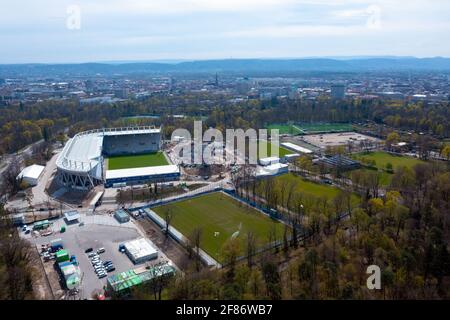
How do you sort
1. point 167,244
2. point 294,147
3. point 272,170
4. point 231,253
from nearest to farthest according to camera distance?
point 231,253 → point 167,244 → point 272,170 → point 294,147

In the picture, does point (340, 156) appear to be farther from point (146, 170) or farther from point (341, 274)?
point (341, 274)

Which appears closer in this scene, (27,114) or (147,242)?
(147,242)

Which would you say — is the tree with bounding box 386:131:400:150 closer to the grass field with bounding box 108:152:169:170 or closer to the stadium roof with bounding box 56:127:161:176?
the grass field with bounding box 108:152:169:170

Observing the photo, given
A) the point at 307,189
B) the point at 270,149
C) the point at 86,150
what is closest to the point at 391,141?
the point at 270,149

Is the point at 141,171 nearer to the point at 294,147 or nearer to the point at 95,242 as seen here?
the point at 95,242

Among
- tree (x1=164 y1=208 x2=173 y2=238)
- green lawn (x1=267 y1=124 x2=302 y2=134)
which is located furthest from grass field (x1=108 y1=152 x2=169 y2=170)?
green lawn (x1=267 y1=124 x2=302 y2=134)
